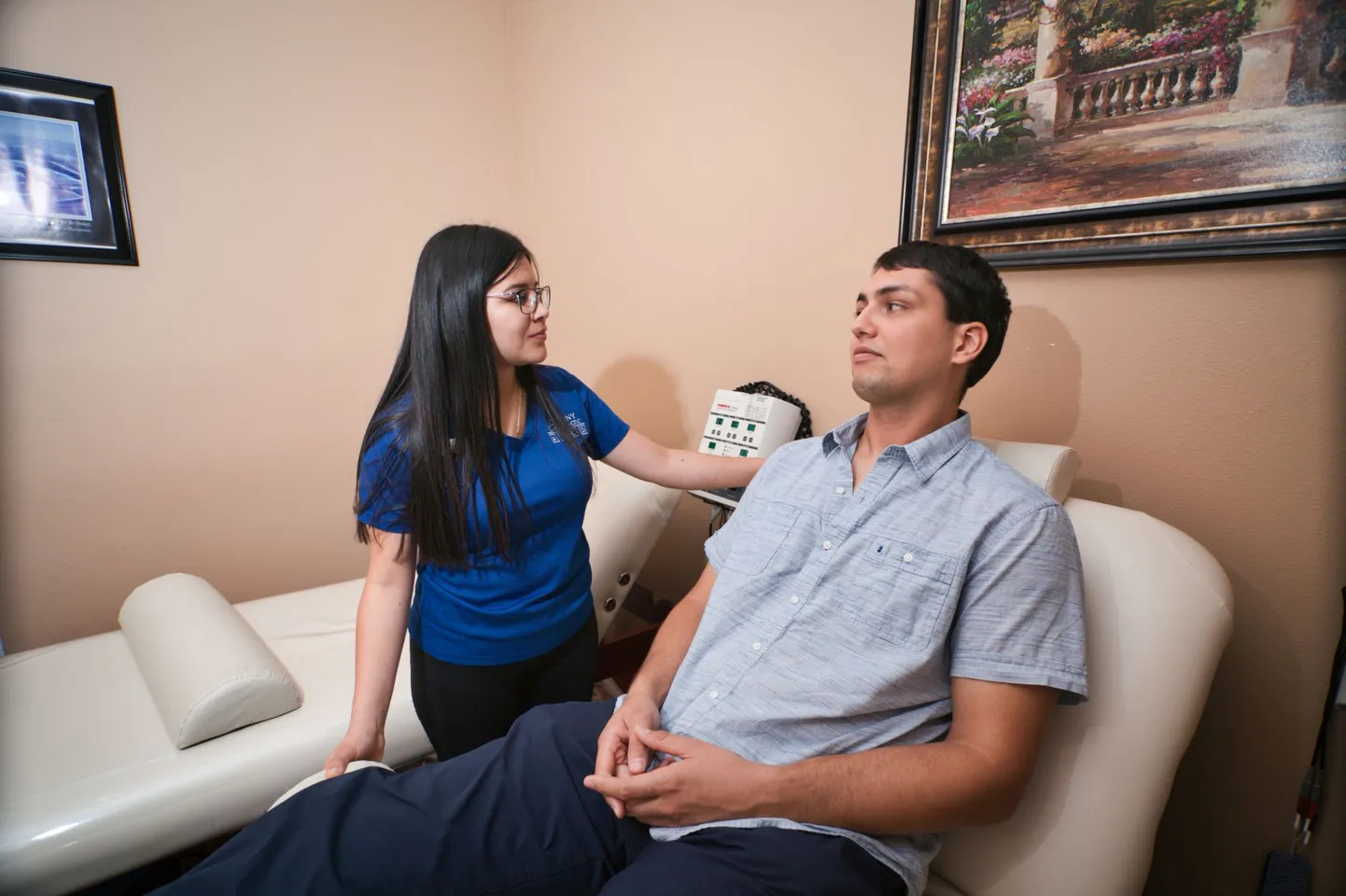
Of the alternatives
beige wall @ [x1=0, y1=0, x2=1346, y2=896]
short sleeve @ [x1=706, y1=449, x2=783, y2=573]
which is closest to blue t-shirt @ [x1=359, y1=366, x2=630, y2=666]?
short sleeve @ [x1=706, y1=449, x2=783, y2=573]

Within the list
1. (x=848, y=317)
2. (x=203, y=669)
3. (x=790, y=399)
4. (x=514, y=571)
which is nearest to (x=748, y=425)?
(x=790, y=399)

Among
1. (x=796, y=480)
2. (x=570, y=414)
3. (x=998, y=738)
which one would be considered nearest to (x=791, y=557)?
(x=796, y=480)

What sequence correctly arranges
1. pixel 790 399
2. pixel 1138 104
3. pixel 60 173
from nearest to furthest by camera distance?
pixel 1138 104 → pixel 790 399 → pixel 60 173

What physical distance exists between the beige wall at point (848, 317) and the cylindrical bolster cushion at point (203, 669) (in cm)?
121

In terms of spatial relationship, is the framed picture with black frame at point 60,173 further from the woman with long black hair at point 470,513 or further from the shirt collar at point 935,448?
the shirt collar at point 935,448

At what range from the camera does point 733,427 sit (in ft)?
5.33

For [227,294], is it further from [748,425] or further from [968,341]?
[968,341]

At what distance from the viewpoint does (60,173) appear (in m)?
1.88

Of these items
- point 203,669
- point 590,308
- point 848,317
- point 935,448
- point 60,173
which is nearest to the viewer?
point 935,448

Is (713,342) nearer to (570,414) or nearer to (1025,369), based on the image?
(570,414)

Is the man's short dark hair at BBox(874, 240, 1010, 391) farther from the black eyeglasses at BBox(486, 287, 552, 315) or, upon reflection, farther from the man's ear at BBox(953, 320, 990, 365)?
the black eyeglasses at BBox(486, 287, 552, 315)

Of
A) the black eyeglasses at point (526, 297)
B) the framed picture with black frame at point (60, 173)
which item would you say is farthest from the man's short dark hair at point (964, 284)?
the framed picture with black frame at point (60, 173)

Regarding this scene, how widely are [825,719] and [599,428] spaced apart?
0.75m

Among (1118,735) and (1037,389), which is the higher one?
(1037,389)
